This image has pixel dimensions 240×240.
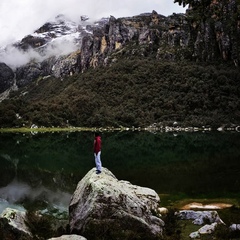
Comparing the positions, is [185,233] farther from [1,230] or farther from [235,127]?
[235,127]

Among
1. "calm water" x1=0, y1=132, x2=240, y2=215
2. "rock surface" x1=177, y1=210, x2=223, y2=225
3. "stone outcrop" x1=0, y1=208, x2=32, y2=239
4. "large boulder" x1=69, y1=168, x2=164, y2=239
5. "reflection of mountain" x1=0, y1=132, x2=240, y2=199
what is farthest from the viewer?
"reflection of mountain" x1=0, y1=132, x2=240, y2=199

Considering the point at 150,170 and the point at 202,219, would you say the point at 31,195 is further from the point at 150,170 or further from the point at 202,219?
the point at 202,219

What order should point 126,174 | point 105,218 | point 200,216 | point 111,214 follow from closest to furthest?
point 105,218 < point 111,214 < point 200,216 < point 126,174

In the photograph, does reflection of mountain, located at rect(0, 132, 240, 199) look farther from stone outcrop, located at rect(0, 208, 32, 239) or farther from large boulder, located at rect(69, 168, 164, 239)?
stone outcrop, located at rect(0, 208, 32, 239)

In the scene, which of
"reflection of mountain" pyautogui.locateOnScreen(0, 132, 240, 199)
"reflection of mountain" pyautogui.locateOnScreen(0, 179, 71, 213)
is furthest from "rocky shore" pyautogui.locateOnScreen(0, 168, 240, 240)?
"reflection of mountain" pyautogui.locateOnScreen(0, 132, 240, 199)

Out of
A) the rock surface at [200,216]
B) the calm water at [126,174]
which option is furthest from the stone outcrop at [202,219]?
the calm water at [126,174]

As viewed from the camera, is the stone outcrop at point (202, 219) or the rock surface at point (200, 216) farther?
the rock surface at point (200, 216)

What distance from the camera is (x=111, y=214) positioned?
23.0 metres

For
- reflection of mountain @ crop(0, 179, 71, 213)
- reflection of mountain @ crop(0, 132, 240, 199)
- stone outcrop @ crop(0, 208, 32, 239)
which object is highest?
stone outcrop @ crop(0, 208, 32, 239)

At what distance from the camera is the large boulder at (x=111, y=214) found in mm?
22156

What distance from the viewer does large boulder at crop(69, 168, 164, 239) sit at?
2216 cm

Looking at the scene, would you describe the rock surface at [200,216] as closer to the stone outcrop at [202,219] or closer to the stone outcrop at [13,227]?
the stone outcrop at [202,219]

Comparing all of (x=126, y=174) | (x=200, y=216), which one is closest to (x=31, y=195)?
(x=126, y=174)

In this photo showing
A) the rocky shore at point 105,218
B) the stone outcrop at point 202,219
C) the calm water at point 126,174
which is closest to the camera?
the rocky shore at point 105,218
